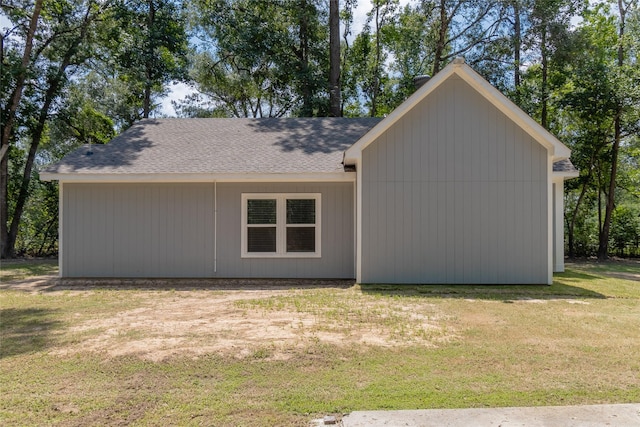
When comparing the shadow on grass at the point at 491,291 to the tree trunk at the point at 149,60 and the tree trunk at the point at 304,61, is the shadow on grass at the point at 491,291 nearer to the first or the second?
the tree trunk at the point at 304,61

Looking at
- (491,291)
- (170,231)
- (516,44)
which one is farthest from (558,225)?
(516,44)

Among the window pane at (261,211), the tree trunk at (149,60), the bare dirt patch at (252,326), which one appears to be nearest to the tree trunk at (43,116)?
the tree trunk at (149,60)

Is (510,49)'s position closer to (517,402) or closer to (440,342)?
(440,342)

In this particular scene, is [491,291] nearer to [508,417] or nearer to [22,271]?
[508,417]

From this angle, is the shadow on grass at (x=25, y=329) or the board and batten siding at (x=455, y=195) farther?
the board and batten siding at (x=455, y=195)

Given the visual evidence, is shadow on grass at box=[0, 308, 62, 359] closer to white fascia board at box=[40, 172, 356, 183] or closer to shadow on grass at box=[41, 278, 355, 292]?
shadow on grass at box=[41, 278, 355, 292]

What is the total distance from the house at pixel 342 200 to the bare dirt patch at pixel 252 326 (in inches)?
78.8

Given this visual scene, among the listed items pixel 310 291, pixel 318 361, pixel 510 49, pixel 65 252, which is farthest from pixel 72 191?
pixel 510 49

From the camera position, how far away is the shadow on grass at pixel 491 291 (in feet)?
25.6

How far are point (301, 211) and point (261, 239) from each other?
1.09 m

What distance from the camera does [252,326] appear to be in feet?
18.4

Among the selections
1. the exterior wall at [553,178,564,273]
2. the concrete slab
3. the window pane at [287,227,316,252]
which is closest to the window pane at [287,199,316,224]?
the window pane at [287,227,316,252]

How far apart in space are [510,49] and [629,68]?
4923 millimetres

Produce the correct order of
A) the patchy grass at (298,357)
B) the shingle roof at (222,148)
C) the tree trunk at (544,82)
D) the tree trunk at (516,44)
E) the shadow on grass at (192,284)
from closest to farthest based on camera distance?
the patchy grass at (298,357)
the shadow on grass at (192,284)
the shingle roof at (222,148)
the tree trunk at (544,82)
the tree trunk at (516,44)
